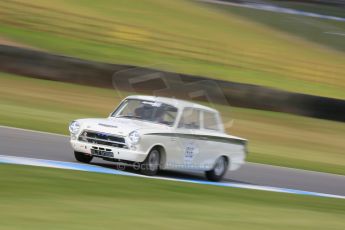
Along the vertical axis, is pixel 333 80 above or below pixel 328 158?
above

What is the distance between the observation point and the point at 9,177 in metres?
8.60

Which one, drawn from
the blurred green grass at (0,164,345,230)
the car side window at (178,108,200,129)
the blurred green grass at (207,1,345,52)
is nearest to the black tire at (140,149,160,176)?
the blurred green grass at (0,164,345,230)

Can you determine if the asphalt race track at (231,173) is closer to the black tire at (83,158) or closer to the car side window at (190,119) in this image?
the black tire at (83,158)

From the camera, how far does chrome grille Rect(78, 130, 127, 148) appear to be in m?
9.94

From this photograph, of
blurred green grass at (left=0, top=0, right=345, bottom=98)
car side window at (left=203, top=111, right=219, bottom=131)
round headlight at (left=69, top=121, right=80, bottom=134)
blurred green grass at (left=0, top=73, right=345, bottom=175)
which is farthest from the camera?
blurred green grass at (left=0, top=0, right=345, bottom=98)

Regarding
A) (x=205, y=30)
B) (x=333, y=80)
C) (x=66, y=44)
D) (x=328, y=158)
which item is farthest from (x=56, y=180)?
(x=205, y=30)

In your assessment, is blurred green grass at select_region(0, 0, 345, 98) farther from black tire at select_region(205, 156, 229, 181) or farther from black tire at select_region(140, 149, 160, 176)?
black tire at select_region(140, 149, 160, 176)

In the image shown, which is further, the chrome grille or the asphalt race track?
the asphalt race track

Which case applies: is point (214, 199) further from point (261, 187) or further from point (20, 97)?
point (20, 97)

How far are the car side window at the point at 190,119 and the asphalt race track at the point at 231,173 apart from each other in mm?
793

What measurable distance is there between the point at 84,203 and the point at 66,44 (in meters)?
17.2

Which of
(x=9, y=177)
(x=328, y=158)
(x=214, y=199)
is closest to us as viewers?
(x=9, y=177)

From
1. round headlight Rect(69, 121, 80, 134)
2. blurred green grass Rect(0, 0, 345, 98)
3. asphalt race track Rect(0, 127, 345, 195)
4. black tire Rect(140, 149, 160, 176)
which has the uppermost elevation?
blurred green grass Rect(0, 0, 345, 98)

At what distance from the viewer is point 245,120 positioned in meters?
20.4
